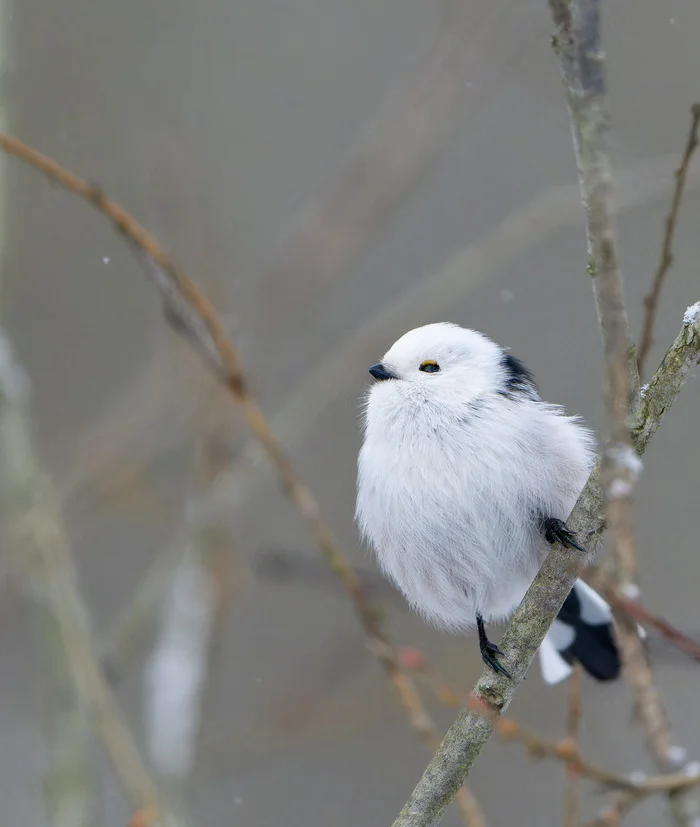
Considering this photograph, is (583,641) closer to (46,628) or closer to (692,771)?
(692,771)

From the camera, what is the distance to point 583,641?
2.93 m

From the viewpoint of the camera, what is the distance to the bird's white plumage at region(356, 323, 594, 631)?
2.54 m

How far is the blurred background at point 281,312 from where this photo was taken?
3.84 metres

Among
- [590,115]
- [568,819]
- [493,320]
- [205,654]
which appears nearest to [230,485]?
[205,654]

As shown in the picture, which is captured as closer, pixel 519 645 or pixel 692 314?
pixel 692 314

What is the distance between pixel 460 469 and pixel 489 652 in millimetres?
469

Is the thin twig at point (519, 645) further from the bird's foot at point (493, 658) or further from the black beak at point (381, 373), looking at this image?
the black beak at point (381, 373)

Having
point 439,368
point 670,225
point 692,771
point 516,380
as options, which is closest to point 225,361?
point 439,368

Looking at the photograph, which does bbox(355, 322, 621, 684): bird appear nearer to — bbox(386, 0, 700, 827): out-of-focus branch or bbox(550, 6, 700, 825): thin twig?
bbox(386, 0, 700, 827): out-of-focus branch

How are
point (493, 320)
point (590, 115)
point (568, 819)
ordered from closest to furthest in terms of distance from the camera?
point (590, 115)
point (568, 819)
point (493, 320)

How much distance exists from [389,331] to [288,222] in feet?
7.13

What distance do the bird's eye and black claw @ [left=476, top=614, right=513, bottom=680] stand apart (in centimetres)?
74

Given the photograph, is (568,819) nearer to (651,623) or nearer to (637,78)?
(651,623)

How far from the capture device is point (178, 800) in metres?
2.96
